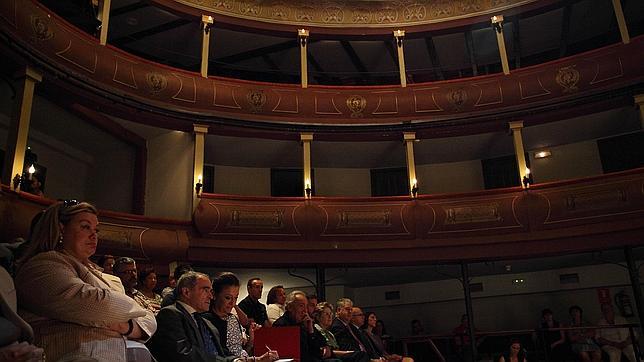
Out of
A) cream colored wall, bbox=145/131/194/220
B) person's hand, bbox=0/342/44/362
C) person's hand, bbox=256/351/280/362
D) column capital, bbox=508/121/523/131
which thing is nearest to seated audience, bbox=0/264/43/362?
person's hand, bbox=0/342/44/362

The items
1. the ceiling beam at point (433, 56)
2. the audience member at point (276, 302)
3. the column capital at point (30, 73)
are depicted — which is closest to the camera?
the audience member at point (276, 302)

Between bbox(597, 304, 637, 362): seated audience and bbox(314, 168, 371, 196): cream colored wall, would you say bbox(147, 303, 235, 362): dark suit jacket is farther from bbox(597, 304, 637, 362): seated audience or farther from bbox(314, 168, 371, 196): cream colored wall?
bbox(314, 168, 371, 196): cream colored wall

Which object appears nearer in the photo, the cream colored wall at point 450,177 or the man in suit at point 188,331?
the man in suit at point 188,331

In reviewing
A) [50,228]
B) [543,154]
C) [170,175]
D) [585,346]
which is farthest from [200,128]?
[50,228]

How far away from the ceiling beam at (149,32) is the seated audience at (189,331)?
417 inches

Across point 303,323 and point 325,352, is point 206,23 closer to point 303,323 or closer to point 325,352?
point 303,323

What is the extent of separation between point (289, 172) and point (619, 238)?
7.22m

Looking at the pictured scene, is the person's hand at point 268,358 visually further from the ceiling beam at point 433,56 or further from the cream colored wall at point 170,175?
the ceiling beam at point 433,56

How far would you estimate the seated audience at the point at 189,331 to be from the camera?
288cm

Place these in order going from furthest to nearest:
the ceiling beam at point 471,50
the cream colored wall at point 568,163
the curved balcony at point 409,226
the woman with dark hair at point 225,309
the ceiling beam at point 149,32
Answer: the ceiling beam at point 471,50 < the ceiling beam at point 149,32 < the cream colored wall at point 568,163 < the curved balcony at point 409,226 < the woman with dark hair at point 225,309

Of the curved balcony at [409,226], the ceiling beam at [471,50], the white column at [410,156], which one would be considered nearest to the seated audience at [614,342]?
the curved balcony at [409,226]

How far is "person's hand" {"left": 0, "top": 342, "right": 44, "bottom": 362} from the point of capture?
1596mm

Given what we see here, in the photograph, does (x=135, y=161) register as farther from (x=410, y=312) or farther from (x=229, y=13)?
(x=410, y=312)

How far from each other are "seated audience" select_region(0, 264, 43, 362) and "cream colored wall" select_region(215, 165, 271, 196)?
11199 millimetres
